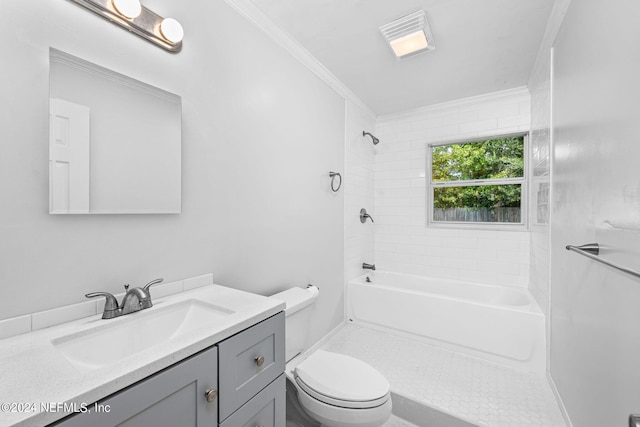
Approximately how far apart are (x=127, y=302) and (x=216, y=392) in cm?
52

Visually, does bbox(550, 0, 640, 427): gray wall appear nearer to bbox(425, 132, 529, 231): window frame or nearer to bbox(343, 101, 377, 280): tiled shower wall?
bbox(425, 132, 529, 231): window frame

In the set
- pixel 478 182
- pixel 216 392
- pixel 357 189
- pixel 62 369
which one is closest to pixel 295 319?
pixel 216 392

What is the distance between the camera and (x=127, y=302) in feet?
3.55

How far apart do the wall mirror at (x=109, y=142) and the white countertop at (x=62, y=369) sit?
0.43 meters

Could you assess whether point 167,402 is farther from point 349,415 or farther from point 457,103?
point 457,103

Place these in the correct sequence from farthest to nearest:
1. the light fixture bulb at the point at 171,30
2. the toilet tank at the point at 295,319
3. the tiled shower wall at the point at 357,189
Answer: the tiled shower wall at the point at 357,189
the toilet tank at the point at 295,319
the light fixture bulb at the point at 171,30

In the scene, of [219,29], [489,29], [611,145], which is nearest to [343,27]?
[219,29]

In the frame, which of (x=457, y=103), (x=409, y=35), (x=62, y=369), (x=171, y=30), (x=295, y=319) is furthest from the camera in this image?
(x=457, y=103)

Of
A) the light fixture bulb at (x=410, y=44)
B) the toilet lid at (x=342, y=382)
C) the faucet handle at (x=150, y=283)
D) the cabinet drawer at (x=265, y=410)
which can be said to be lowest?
the toilet lid at (x=342, y=382)

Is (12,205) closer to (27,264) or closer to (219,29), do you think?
(27,264)

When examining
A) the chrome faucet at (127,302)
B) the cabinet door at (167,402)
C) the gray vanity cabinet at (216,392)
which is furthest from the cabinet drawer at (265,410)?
the chrome faucet at (127,302)

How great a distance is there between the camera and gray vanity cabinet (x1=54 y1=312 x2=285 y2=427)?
2.22 feet

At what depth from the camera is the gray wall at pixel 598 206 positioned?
94 cm

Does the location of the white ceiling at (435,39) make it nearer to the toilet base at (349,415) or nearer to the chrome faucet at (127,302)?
the chrome faucet at (127,302)
